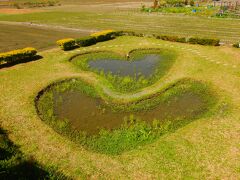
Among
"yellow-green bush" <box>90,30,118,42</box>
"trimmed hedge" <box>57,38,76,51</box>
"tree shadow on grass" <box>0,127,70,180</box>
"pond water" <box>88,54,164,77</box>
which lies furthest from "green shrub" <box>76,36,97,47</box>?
Result: "tree shadow on grass" <box>0,127,70,180</box>

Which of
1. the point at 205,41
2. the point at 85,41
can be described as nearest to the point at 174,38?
the point at 205,41

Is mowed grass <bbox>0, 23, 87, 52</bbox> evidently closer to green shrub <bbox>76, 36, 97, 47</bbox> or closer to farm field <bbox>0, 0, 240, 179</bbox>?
farm field <bbox>0, 0, 240, 179</bbox>

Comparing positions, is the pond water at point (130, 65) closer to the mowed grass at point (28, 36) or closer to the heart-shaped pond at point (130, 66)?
the heart-shaped pond at point (130, 66)

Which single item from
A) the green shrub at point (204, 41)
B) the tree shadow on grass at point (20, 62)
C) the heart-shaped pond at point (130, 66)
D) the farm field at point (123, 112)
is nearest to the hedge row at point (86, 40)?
the farm field at point (123, 112)

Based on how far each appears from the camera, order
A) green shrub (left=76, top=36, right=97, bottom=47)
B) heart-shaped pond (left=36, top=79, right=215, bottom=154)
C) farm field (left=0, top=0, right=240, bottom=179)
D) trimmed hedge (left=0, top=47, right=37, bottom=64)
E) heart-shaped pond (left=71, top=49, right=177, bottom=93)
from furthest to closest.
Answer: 1. green shrub (left=76, top=36, right=97, bottom=47)
2. trimmed hedge (left=0, top=47, right=37, bottom=64)
3. heart-shaped pond (left=71, top=49, right=177, bottom=93)
4. heart-shaped pond (left=36, top=79, right=215, bottom=154)
5. farm field (left=0, top=0, right=240, bottom=179)

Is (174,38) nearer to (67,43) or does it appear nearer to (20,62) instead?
(67,43)

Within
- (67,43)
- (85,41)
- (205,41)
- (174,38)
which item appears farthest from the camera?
(174,38)
